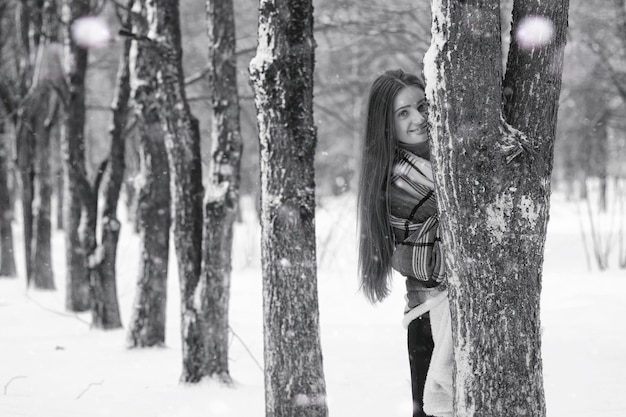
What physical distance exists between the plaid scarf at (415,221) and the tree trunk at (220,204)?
8.04ft

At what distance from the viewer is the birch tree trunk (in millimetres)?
5223

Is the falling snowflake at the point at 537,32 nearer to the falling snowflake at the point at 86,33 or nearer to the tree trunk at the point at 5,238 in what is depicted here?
the falling snowflake at the point at 86,33

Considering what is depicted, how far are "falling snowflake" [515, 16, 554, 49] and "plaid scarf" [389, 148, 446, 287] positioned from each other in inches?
25.6

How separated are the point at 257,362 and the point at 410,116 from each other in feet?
10.1

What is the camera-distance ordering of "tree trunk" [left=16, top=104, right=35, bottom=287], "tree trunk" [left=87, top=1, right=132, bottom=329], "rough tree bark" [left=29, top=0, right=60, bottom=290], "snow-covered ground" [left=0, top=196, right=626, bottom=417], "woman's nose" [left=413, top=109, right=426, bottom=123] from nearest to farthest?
A: "woman's nose" [left=413, top=109, right=426, bottom=123] < "snow-covered ground" [left=0, top=196, right=626, bottom=417] < "tree trunk" [left=87, top=1, right=132, bottom=329] < "rough tree bark" [left=29, top=0, right=60, bottom=290] < "tree trunk" [left=16, top=104, right=35, bottom=287]

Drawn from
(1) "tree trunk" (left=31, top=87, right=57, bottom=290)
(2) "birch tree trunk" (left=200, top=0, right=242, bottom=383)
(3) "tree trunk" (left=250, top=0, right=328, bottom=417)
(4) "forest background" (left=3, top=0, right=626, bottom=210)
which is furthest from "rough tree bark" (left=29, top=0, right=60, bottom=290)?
(3) "tree trunk" (left=250, top=0, right=328, bottom=417)

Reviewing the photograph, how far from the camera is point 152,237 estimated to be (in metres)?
7.00

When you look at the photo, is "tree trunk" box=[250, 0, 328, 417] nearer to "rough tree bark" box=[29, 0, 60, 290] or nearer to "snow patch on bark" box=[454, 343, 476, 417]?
"snow patch on bark" box=[454, 343, 476, 417]

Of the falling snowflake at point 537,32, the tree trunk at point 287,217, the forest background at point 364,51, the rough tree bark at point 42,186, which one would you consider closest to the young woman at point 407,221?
the forest background at point 364,51

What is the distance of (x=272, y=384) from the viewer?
340 cm

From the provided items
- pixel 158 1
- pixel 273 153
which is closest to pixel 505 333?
pixel 273 153

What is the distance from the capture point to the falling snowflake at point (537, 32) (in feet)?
7.61

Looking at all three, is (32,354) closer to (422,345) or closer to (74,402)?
(74,402)

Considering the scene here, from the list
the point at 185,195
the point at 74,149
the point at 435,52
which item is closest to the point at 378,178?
the point at 435,52
